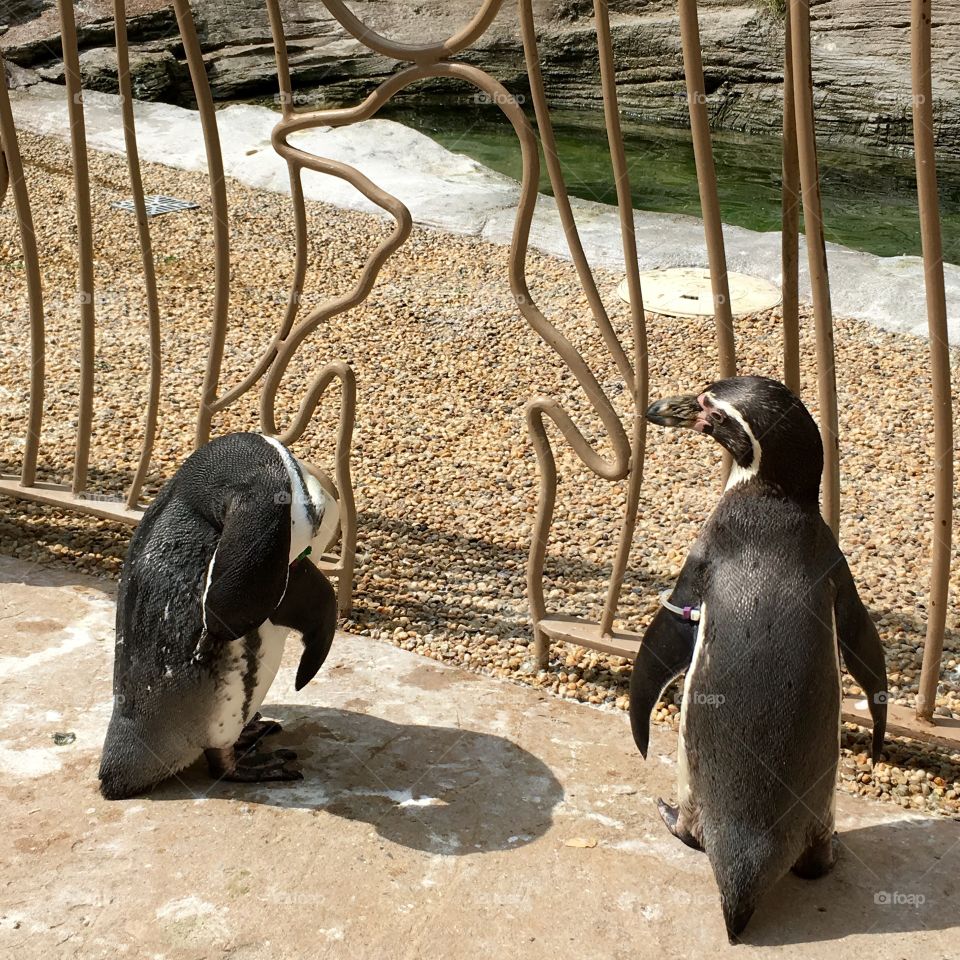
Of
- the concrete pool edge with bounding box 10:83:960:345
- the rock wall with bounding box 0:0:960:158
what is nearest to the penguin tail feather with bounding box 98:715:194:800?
the concrete pool edge with bounding box 10:83:960:345

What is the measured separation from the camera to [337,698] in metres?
3.70

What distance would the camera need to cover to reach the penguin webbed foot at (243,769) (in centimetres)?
321

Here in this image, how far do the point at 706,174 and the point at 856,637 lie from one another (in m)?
1.23

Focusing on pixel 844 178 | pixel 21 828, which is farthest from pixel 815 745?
pixel 844 178

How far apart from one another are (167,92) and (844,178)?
8377mm

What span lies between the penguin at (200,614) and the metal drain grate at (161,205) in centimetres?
645

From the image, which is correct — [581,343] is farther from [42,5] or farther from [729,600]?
[42,5]

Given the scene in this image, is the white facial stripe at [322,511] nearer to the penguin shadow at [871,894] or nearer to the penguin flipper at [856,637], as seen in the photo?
the penguin flipper at [856,637]

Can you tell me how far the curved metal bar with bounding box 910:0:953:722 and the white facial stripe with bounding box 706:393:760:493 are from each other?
464 millimetres

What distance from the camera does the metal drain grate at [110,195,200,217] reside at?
9117mm

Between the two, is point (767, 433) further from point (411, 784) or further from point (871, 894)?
point (411, 784)

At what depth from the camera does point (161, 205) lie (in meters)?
9.26

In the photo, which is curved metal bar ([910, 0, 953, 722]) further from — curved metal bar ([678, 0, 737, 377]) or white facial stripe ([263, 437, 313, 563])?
white facial stripe ([263, 437, 313, 563])

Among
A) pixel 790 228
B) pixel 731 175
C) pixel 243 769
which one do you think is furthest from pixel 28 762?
pixel 731 175
